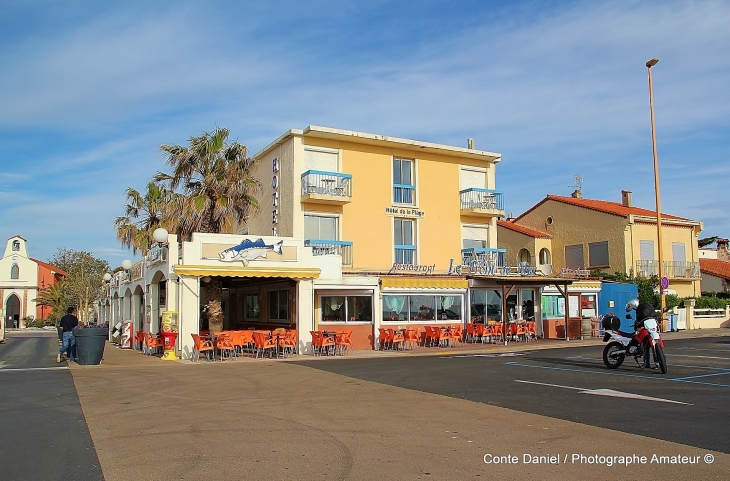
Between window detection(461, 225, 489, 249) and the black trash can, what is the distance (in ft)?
58.4

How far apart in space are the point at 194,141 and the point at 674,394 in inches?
689

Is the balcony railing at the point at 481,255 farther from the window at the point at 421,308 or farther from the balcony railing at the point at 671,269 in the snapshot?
the balcony railing at the point at 671,269

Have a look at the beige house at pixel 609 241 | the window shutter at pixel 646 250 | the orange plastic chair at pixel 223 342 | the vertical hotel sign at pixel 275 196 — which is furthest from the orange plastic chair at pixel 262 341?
the window shutter at pixel 646 250

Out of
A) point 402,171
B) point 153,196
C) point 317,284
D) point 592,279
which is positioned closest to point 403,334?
point 317,284

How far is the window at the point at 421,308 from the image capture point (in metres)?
25.5

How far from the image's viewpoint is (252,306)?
97.0 feet

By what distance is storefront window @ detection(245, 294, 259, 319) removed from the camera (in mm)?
28828

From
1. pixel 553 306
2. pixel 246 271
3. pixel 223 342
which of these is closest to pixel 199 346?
pixel 223 342

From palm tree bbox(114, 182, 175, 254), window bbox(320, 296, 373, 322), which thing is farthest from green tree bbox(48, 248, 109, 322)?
window bbox(320, 296, 373, 322)

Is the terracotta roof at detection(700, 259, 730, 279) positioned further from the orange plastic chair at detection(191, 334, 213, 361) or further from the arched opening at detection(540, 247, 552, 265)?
the orange plastic chair at detection(191, 334, 213, 361)

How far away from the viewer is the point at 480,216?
31031 mm

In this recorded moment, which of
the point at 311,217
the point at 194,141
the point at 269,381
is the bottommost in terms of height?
the point at 269,381

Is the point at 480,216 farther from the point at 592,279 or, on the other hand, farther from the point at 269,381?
the point at 269,381

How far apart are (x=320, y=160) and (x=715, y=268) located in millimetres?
35450
